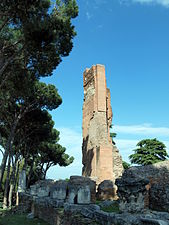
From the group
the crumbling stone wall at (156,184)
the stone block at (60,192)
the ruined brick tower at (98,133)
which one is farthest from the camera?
the ruined brick tower at (98,133)

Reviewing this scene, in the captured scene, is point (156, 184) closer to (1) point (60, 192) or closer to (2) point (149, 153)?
(1) point (60, 192)

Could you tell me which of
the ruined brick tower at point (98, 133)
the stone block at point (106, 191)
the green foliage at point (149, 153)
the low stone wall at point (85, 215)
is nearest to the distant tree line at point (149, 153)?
the green foliage at point (149, 153)

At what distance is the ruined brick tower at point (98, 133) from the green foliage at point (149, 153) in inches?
340

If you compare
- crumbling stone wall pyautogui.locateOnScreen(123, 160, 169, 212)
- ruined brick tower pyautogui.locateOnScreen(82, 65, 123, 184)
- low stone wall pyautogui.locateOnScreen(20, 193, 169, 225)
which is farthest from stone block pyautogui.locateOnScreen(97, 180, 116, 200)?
crumbling stone wall pyautogui.locateOnScreen(123, 160, 169, 212)

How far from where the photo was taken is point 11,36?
9.71 metres

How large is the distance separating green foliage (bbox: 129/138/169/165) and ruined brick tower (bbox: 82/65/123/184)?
864 centimetres

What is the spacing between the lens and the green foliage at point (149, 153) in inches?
898

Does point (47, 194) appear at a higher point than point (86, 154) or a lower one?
lower

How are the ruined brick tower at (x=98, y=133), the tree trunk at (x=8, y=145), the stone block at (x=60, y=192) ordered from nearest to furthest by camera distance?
1. the stone block at (x=60, y=192)
2. the tree trunk at (x=8, y=145)
3. the ruined brick tower at (x=98, y=133)

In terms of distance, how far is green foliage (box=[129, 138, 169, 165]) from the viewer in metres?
22.8

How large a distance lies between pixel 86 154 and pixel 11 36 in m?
9.39

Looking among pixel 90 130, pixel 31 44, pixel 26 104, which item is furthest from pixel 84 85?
pixel 31 44

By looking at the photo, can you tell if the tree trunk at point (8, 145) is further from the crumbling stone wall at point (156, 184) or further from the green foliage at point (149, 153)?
the green foliage at point (149, 153)

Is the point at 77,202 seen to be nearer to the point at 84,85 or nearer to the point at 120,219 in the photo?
the point at 120,219
